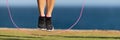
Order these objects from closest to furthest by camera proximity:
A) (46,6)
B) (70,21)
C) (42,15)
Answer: (42,15), (46,6), (70,21)

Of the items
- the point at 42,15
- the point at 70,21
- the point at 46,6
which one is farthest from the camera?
the point at 70,21

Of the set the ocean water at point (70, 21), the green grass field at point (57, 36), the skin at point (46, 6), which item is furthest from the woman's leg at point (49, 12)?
the ocean water at point (70, 21)

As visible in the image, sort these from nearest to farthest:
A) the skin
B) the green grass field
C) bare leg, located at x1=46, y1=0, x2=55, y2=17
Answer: the skin < bare leg, located at x1=46, y1=0, x2=55, y2=17 < the green grass field

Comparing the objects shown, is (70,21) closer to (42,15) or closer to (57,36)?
(57,36)

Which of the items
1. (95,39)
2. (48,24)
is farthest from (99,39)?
(48,24)

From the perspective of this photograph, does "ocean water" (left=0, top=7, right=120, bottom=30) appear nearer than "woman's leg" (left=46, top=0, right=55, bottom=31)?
No

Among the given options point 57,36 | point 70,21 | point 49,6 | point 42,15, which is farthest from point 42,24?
point 70,21

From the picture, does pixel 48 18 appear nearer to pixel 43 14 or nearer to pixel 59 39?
pixel 43 14

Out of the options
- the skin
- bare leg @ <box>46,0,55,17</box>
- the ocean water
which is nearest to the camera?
the skin

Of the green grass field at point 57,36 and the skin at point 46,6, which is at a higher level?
the skin at point 46,6

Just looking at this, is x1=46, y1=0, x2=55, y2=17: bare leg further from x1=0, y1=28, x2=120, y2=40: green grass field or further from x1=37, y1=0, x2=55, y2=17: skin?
x1=0, y1=28, x2=120, y2=40: green grass field

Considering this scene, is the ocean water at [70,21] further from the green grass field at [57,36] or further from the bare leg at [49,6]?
the bare leg at [49,6]

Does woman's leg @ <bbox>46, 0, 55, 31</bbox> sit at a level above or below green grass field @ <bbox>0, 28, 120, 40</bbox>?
above

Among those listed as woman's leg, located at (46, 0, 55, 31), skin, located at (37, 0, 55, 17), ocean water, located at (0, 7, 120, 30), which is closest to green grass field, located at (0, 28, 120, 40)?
woman's leg, located at (46, 0, 55, 31)
